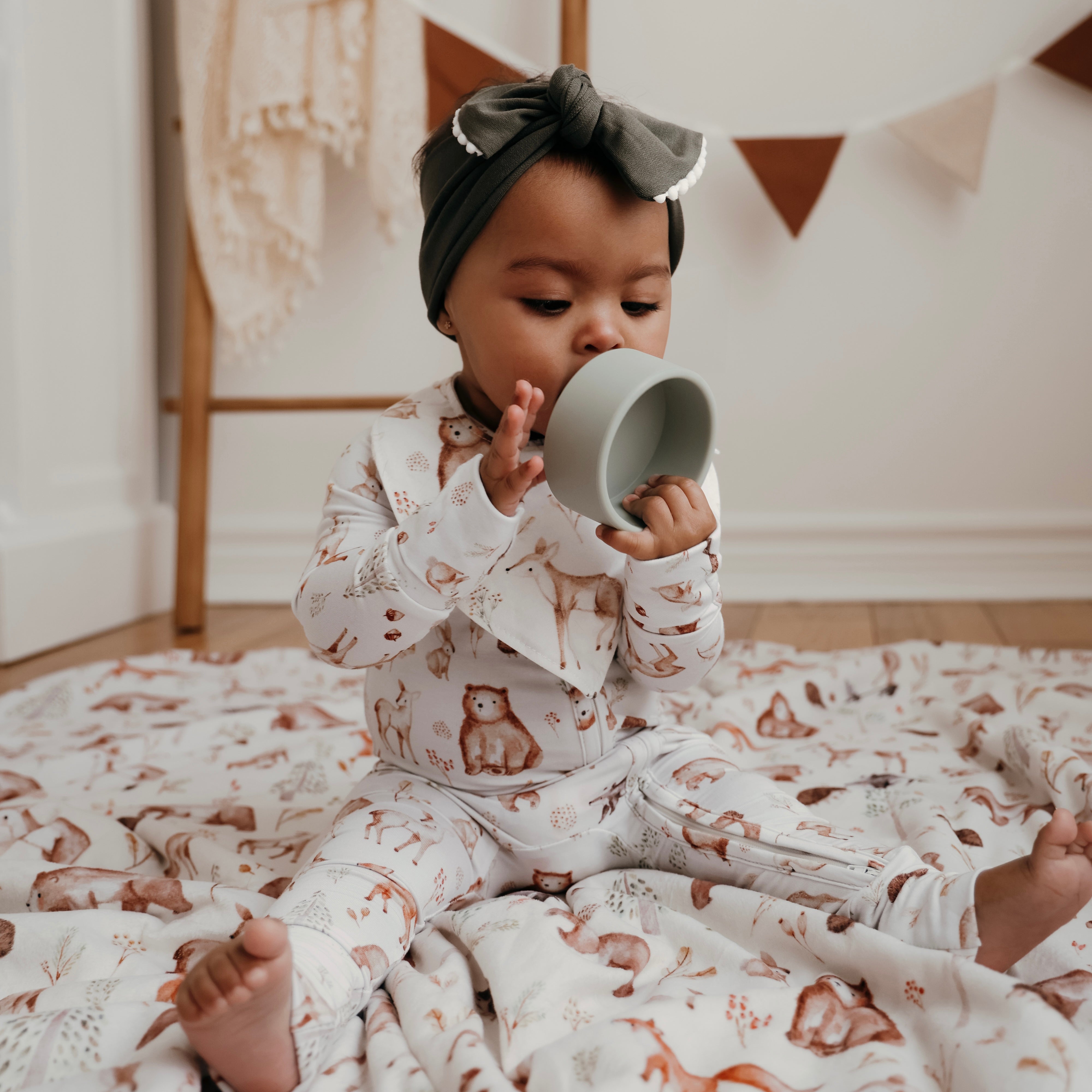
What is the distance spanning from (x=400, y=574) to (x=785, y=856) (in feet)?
0.96

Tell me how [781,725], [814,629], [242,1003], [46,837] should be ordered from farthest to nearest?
[814,629]
[781,725]
[46,837]
[242,1003]

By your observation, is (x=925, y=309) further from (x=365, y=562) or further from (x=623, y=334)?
(x=365, y=562)

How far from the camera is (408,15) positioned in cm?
168

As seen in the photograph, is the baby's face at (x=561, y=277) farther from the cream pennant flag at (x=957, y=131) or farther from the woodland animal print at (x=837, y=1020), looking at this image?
the cream pennant flag at (x=957, y=131)

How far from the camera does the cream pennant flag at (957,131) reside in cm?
174

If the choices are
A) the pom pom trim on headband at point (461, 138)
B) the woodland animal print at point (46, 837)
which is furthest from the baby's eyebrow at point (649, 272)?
the woodland animal print at point (46, 837)

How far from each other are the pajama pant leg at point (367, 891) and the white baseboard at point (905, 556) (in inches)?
50.0

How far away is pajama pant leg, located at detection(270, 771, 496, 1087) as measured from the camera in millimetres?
520

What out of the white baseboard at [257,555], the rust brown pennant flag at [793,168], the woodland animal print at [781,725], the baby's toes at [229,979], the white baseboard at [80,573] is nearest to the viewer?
the baby's toes at [229,979]

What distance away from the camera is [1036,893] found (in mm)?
529

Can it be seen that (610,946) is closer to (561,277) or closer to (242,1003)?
(242,1003)

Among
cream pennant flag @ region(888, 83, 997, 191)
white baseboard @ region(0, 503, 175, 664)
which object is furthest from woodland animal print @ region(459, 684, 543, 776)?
cream pennant flag @ region(888, 83, 997, 191)

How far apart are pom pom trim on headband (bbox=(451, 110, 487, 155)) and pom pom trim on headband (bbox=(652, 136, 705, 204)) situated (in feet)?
0.04

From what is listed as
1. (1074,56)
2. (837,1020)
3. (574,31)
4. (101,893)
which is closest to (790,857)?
(837,1020)
